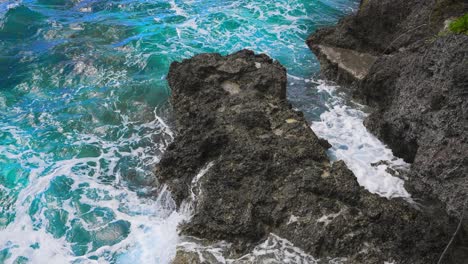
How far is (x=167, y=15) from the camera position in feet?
45.7

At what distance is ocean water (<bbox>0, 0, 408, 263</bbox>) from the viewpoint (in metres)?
6.07

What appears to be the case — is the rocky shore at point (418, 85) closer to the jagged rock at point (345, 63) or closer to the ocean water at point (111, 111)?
the jagged rock at point (345, 63)

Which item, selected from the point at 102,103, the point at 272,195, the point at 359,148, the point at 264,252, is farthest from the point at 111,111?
the point at 264,252

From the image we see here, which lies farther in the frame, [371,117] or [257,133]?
[371,117]

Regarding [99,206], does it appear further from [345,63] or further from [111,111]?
[345,63]

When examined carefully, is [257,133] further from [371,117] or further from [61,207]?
[61,207]

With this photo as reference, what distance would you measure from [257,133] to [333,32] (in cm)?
564

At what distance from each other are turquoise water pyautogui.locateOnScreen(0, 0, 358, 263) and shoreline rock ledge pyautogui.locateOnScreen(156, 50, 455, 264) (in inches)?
24.4

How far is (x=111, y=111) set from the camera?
8930 mm

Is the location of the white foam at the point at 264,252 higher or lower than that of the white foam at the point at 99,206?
higher

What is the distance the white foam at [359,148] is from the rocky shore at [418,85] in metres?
0.19

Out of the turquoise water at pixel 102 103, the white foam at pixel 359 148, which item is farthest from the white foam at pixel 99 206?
the white foam at pixel 359 148

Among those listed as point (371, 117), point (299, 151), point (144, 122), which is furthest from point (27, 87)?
point (371, 117)

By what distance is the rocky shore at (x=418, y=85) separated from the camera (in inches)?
207
